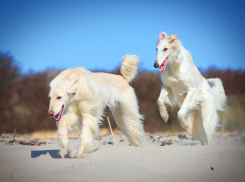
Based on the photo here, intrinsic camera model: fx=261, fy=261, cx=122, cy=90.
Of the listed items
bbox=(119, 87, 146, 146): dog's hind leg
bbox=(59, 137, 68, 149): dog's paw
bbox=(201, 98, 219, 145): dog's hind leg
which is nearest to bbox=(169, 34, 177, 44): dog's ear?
bbox=(119, 87, 146, 146): dog's hind leg

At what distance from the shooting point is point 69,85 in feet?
14.9

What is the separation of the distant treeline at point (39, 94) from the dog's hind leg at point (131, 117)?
645cm

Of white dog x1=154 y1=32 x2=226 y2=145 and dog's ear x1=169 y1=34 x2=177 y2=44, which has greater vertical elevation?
dog's ear x1=169 y1=34 x2=177 y2=44

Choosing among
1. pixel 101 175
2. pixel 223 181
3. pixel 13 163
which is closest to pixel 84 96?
pixel 13 163

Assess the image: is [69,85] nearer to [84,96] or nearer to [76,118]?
[84,96]

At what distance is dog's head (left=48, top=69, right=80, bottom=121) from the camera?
4270mm

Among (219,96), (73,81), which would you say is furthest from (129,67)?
(219,96)

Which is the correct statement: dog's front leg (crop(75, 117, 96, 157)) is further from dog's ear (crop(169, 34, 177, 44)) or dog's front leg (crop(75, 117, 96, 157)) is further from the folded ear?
dog's ear (crop(169, 34, 177, 44))

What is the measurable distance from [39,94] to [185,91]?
11.1 m

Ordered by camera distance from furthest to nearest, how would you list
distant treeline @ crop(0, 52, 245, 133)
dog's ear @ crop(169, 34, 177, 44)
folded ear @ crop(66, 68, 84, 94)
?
distant treeline @ crop(0, 52, 245, 133) < dog's ear @ crop(169, 34, 177, 44) < folded ear @ crop(66, 68, 84, 94)

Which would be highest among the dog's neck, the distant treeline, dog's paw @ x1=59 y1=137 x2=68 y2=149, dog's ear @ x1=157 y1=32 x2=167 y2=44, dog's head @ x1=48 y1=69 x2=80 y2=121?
dog's ear @ x1=157 y1=32 x2=167 y2=44

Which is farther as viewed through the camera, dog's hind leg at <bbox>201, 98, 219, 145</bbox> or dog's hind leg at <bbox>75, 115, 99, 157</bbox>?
dog's hind leg at <bbox>201, 98, 219, 145</bbox>

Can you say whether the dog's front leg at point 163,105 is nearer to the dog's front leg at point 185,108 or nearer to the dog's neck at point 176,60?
the dog's front leg at point 185,108

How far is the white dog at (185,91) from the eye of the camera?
5.30 meters
